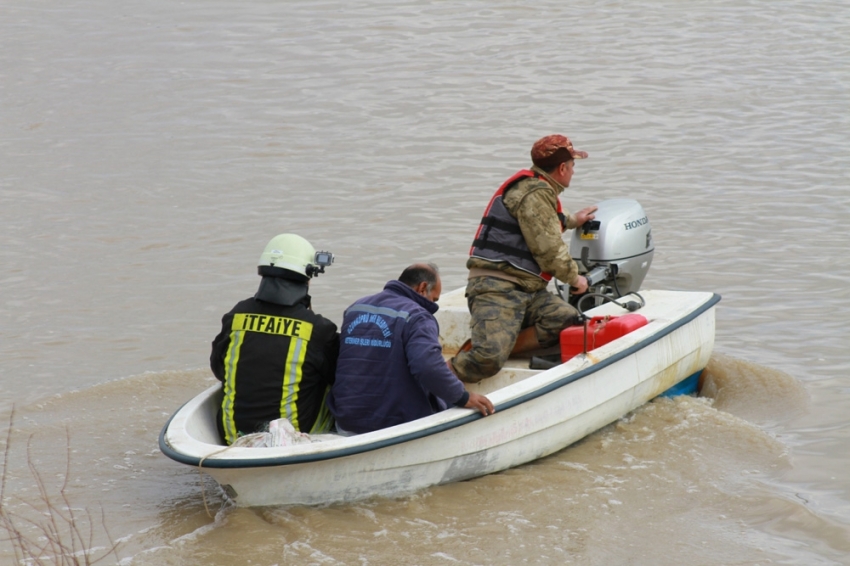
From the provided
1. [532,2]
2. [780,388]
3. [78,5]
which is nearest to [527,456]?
[780,388]

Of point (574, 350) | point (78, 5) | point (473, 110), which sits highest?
point (78, 5)

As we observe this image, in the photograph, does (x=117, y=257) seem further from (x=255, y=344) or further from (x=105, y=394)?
(x=255, y=344)

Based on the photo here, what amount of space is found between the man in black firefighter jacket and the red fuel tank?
147 centimetres

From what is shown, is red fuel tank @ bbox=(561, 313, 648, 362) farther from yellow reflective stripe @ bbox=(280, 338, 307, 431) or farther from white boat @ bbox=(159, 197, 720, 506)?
yellow reflective stripe @ bbox=(280, 338, 307, 431)

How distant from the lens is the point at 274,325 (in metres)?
5.14

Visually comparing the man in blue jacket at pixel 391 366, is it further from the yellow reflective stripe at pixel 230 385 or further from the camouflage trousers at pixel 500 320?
the camouflage trousers at pixel 500 320

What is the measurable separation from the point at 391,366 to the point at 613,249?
6.92 ft

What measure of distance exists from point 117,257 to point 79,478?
15.7 feet

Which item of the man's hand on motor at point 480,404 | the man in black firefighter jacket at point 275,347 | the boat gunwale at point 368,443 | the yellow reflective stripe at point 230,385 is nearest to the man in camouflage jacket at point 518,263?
the boat gunwale at point 368,443

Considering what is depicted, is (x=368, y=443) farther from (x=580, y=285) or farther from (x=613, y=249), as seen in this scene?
(x=613, y=249)

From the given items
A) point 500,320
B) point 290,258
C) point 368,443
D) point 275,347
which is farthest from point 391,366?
point 500,320

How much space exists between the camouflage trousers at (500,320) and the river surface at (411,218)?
0.67 meters

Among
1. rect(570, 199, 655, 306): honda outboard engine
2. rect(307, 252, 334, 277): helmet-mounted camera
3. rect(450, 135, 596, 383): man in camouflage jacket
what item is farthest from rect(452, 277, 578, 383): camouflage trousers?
rect(307, 252, 334, 277): helmet-mounted camera

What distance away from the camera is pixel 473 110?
48.5 ft
